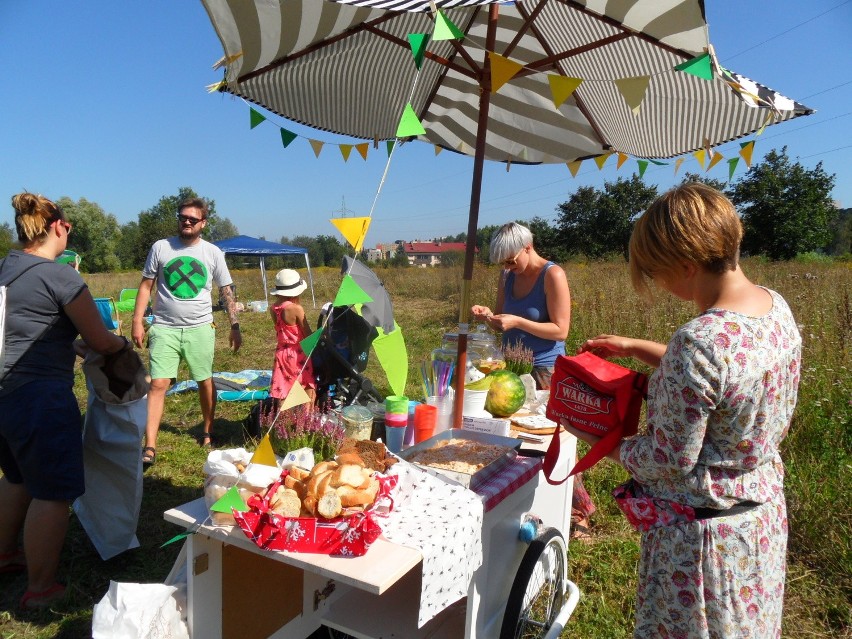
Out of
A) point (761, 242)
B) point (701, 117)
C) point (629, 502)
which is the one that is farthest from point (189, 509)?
point (761, 242)

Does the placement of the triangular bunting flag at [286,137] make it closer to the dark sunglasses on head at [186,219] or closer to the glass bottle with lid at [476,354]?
the dark sunglasses on head at [186,219]

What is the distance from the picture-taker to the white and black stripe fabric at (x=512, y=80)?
2242mm

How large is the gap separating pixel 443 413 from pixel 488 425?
20 centimetres

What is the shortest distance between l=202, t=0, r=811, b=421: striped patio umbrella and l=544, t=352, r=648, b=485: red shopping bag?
0.76 metres

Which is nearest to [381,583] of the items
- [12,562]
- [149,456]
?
[12,562]

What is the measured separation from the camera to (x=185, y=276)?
4348 millimetres

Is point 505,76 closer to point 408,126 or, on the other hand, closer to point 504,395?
point 408,126

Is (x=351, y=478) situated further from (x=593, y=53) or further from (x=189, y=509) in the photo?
(x=593, y=53)

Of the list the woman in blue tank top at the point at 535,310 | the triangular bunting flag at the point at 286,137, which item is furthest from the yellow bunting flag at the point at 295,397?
the triangular bunting flag at the point at 286,137

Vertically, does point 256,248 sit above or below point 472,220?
below

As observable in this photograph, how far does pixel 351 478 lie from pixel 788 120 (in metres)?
2.53

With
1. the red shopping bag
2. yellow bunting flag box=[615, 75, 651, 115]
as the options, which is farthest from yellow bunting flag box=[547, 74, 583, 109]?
the red shopping bag

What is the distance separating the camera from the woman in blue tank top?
324 centimetres

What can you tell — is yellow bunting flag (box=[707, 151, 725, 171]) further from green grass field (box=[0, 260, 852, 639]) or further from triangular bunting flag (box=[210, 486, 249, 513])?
triangular bunting flag (box=[210, 486, 249, 513])
